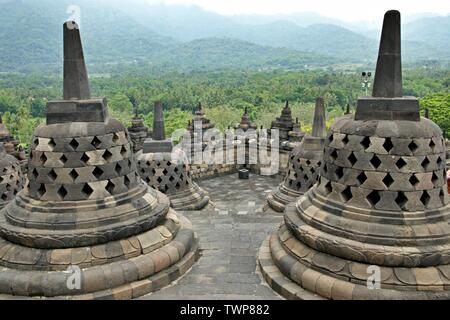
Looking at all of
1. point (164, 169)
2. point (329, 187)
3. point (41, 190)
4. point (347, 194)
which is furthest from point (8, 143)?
point (347, 194)

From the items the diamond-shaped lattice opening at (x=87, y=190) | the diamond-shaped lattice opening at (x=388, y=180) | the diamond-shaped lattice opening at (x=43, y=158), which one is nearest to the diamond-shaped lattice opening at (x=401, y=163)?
the diamond-shaped lattice opening at (x=388, y=180)

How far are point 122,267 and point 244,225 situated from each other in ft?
10.3

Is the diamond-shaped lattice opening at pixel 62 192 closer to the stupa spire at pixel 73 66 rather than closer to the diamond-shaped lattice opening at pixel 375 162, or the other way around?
the stupa spire at pixel 73 66

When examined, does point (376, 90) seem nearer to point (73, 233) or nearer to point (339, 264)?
point (339, 264)

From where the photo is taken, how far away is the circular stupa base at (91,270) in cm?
479

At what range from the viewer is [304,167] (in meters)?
10.8

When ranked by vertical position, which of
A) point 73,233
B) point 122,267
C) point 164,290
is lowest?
point 164,290

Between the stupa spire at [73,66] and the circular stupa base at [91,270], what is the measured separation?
2.13 meters

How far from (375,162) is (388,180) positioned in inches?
10.7

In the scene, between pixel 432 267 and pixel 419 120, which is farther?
pixel 419 120

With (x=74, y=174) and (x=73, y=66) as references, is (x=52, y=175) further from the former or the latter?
(x=73, y=66)

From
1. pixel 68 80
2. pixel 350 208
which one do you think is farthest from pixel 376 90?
pixel 68 80

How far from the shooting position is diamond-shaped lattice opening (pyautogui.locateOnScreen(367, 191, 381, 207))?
4996mm
